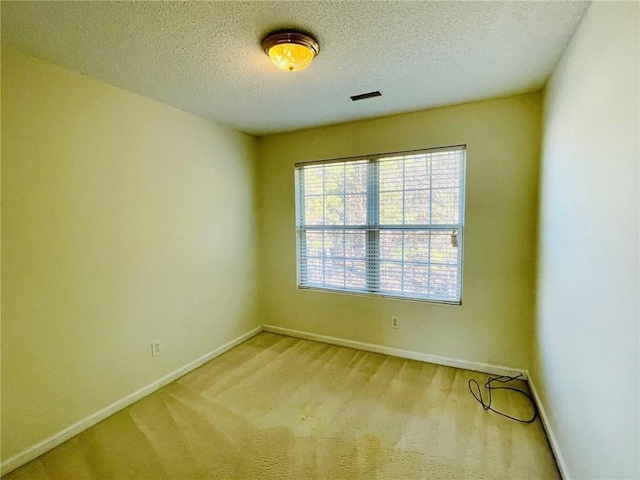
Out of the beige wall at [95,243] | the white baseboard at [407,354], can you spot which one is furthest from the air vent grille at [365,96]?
the white baseboard at [407,354]

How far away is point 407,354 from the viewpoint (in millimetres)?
2939

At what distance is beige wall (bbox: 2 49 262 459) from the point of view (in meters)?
1.71

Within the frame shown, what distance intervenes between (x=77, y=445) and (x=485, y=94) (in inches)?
148

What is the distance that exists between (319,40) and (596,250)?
1.67 metres

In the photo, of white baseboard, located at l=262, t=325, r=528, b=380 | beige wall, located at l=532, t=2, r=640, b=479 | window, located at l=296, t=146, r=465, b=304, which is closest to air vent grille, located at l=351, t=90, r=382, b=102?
window, located at l=296, t=146, r=465, b=304

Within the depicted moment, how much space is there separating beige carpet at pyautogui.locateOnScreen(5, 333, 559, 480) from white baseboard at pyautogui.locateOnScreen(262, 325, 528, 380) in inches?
3.1

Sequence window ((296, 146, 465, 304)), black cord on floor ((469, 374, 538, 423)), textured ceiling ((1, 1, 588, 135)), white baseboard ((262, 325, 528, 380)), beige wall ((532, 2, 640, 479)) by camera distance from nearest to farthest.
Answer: beige wall ((532, 2, 640, 479)) < textured ceiling ((1, 1, 588, 135)) < black cord on floor ((469, 374, 538, 423)) < white baseboard ((262, 325, 528, 380)) < window ((296, 146, 465, 304))

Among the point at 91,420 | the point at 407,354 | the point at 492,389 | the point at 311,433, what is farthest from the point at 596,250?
the point at 91,420

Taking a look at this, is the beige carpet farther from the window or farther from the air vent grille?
the air vent grille

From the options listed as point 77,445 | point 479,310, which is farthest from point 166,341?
point 479,310

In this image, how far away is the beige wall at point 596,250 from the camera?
3.32 ft

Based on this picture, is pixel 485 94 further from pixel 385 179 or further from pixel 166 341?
pixel 166 341

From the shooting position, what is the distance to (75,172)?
1.96 meters

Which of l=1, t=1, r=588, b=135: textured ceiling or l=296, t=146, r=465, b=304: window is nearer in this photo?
l=1, t=1, r=588, b=135: textured ceiling
